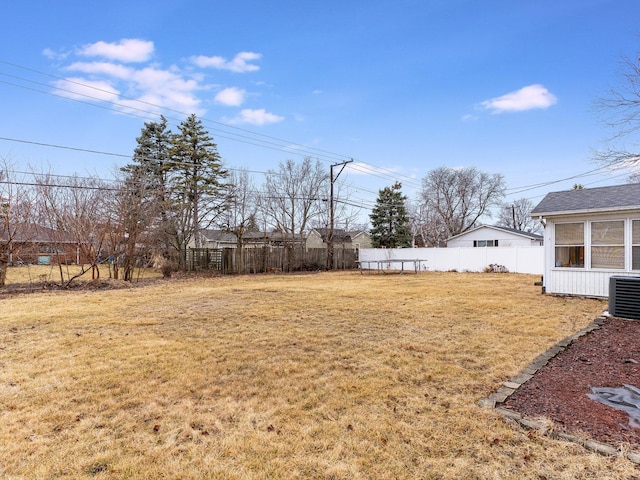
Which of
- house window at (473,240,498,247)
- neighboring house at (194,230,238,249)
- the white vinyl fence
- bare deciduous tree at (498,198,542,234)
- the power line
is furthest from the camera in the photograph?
bare deciduous tree at (498,198,542,234)

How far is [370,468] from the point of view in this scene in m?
2.04

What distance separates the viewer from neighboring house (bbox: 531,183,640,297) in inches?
318

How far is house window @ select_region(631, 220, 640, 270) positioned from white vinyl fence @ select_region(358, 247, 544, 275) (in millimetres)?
8515

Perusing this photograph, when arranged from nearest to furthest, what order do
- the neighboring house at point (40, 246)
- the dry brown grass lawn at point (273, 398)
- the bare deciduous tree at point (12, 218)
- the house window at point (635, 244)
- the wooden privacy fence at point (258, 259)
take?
the dry brown grass lawn at point (273, 398), the house window at point (635, 244), the bare deciduous tree at point (12, 218), the neighboring house at point (40, 246), the wooden privacy fence at point (258, 259)

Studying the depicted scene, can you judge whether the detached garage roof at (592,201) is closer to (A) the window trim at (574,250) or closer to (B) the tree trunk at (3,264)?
(A) the window trim at (574,250)

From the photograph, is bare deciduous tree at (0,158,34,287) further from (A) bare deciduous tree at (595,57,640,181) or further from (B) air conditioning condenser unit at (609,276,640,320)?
(A) bare deciduous tree at (595,57,640,181)

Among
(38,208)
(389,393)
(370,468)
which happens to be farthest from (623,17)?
(38,208)

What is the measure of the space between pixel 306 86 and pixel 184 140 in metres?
10.8

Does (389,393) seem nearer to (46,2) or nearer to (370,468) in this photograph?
(370,468)

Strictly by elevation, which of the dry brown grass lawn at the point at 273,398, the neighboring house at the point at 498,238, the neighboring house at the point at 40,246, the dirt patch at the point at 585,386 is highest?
the neighboring house at the point at 498,238

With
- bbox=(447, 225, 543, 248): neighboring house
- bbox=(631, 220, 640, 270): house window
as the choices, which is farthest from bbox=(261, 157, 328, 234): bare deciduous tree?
bbox=(631, 220, 640, 270): house window

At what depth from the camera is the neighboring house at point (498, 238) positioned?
72.4ft

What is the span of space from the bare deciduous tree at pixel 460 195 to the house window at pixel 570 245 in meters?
27.3

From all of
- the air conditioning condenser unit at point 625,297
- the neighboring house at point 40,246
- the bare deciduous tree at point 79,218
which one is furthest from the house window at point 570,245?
Result: the neighboring house at point 40,246
